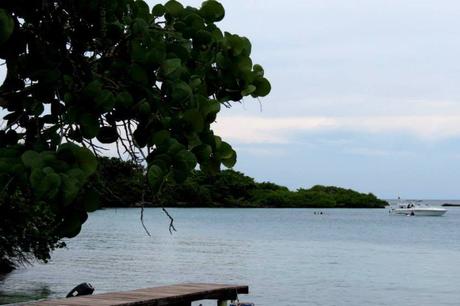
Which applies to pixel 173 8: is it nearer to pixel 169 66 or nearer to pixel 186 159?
pixel 169 66

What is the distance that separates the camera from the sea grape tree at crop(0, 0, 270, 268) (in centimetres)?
426

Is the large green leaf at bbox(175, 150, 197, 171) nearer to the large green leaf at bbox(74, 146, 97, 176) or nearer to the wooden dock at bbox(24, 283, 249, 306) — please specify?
the large green leaf at bbox(74, 146, 97, 176)

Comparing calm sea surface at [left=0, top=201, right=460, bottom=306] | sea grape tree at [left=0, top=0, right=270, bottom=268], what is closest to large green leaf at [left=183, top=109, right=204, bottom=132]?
sea grape tree at [left=0, top=0, right=270, bottom=268]

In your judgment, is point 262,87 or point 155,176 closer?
point 155,176

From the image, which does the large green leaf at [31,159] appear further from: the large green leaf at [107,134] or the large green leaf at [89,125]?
the large green leaf at [107,134]

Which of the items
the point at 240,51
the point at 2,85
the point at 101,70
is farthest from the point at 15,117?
the point at 240,51

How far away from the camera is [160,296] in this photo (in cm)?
1348

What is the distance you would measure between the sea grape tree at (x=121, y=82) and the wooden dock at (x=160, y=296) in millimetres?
7938

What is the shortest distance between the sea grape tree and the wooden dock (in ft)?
26.0

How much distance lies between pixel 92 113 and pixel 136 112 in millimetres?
364

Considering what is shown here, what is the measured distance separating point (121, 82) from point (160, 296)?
9300 millimetres

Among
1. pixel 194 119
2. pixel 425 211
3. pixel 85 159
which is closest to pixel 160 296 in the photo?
pixel 194 119

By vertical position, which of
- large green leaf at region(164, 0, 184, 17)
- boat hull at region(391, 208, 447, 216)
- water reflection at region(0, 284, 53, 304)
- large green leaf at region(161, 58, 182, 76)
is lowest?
water reflection at region(0, 284, 53, 304)

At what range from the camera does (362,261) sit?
6106 cm
